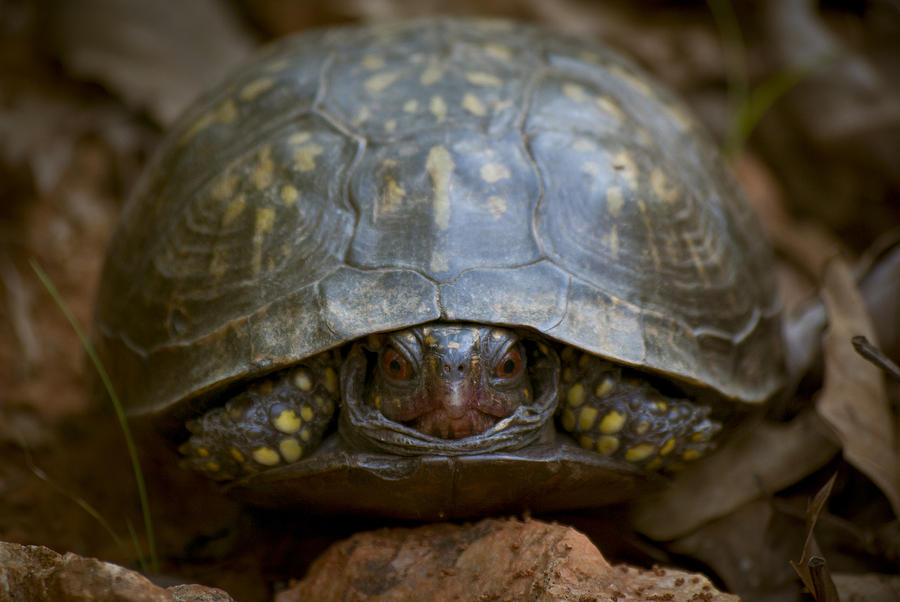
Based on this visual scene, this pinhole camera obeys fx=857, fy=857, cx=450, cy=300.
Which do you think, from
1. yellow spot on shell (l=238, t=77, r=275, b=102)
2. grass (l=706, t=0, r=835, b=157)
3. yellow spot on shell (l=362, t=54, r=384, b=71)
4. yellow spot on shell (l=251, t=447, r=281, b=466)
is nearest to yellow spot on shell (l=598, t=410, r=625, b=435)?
yellow spot on shell (l=251, t=447, r=281, b=466)

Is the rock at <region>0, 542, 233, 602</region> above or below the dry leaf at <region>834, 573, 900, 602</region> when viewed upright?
above

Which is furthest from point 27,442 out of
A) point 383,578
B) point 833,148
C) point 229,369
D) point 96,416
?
point 833,148

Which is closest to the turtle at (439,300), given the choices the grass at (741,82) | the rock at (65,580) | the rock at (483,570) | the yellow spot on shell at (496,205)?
the yellow spot on shell at (496,205)

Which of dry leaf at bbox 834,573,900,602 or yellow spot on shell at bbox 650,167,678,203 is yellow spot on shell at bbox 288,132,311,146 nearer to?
yellow spot on shell at bbox 650,167,678,203

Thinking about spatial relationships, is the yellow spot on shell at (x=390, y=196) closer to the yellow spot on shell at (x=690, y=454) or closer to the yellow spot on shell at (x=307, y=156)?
the yellow spot on shell at (x=307, y=156)

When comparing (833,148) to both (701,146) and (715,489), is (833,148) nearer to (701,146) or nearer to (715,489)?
(701,146)
